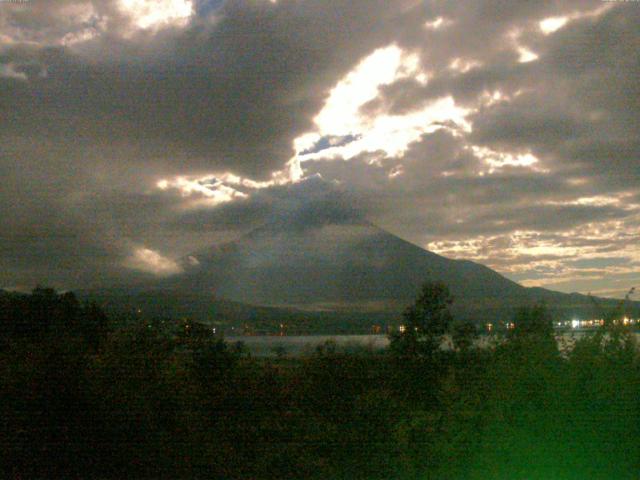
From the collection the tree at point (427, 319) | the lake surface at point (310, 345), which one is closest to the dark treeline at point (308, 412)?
the lake surface at point (310, 345)

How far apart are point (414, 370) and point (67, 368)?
4531 mm

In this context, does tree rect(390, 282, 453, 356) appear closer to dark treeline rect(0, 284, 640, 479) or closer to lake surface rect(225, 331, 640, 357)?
lake surface rect(225, 331, 640, 357)

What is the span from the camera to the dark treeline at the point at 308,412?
238 inches

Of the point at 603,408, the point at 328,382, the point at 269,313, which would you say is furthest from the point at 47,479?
the point at 269,313

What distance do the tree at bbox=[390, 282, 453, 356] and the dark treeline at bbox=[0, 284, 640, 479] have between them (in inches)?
92.9

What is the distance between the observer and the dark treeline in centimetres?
604

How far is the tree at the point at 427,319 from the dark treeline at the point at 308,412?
2359 mm

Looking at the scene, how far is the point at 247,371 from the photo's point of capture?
7625 mm

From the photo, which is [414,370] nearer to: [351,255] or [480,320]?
[480,320]

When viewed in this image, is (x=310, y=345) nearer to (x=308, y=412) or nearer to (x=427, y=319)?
(x=308, y=412)

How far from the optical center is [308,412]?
23.9 feet

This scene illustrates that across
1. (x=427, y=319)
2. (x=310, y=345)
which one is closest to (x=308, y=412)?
(x=310, y=345)

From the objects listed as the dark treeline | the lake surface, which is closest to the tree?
the lake surface

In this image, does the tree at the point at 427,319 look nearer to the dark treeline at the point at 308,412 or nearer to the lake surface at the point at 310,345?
the lake surface at the point at 310,345
